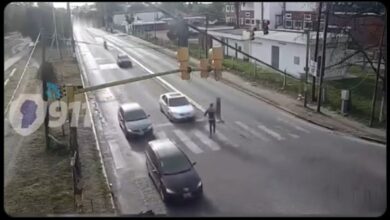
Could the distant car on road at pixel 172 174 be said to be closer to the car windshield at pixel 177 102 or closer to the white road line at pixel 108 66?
the car windshield at pixel 177 102

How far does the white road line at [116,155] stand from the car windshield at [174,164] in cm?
235

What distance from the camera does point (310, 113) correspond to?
1894cm

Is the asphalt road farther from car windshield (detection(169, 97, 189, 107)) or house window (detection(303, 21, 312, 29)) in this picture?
house window (detection(303, 21, 312, 29))

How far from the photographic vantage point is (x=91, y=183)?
11.9 metres

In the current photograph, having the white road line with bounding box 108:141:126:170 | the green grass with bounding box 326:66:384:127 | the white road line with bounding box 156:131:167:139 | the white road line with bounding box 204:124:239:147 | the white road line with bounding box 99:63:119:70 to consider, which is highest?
the green grass with bounding box 326:66:384:127

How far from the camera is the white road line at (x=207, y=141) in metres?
15.1

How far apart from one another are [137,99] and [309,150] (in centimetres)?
1088

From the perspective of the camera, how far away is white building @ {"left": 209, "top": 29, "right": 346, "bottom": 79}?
82.5 feet

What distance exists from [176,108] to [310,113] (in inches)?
214

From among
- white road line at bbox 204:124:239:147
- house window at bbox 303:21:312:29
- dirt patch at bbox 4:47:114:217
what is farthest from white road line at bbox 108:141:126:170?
house window at bbox 303:21:312:29

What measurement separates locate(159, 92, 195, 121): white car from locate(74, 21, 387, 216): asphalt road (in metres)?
0.31

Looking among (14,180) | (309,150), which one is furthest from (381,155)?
(14,180)

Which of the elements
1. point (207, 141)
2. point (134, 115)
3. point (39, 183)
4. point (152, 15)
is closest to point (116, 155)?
point (134, 115)

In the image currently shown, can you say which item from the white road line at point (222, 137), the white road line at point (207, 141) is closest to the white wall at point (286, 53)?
the white road line at point (222, 137)
